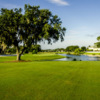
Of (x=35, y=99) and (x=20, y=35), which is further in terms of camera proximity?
(x=20, y=35)

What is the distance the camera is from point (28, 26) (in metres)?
28.8

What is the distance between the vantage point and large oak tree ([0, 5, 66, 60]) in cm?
2703

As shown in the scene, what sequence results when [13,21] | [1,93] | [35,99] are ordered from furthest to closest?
[13,21]
[1,93]
[35,99]

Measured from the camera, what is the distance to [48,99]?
4738 mm

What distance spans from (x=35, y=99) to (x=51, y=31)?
81.3ft

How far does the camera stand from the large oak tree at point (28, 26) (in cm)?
2703

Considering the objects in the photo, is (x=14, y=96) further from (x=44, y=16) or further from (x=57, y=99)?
(x=44, y=16)

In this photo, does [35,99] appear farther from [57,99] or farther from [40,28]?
[40,28]

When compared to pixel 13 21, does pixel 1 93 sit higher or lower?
lower

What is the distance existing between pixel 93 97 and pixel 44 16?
26479 mm

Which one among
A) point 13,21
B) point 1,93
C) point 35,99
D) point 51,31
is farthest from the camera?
point 51,31

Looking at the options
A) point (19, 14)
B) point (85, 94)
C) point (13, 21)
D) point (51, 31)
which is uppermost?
point (19, 14)

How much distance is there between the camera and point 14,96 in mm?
5062

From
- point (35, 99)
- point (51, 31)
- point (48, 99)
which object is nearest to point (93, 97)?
point (48, 99)
